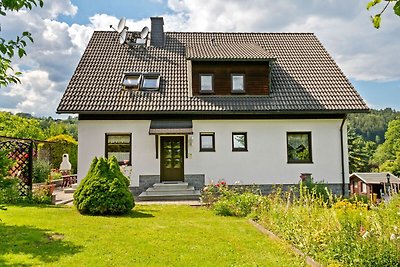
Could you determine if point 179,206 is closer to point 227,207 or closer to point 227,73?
point 227,207

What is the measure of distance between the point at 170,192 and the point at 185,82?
18.0ft

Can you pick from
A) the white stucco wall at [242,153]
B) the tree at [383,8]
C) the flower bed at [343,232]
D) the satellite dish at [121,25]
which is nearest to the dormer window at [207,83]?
the white stucco wall at [242,153]

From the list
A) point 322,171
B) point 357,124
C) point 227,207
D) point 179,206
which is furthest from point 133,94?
point 357,124

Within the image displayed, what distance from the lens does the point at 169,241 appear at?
285 inches

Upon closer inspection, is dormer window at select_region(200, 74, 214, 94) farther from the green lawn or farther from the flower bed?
the flower bed

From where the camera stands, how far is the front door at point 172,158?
1590 cm

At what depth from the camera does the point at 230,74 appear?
16.7m

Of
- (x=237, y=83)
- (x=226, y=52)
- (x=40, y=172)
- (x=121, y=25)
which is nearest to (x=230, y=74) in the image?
(x=237, y=83)

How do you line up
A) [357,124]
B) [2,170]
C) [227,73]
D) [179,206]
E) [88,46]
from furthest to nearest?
1. [357,124]
2. [88,46]
3. [227,73]
4. [179,206]
5. [2,170]

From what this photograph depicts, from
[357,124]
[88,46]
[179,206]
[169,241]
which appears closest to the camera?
[169,241]

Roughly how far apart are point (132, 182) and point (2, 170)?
9.71 meters

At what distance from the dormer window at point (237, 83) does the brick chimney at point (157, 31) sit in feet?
16.6

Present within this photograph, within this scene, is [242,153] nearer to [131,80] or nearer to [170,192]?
[170,192]

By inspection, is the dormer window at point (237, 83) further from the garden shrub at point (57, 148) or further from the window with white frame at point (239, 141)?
the garden shrub at point (57, 148)
